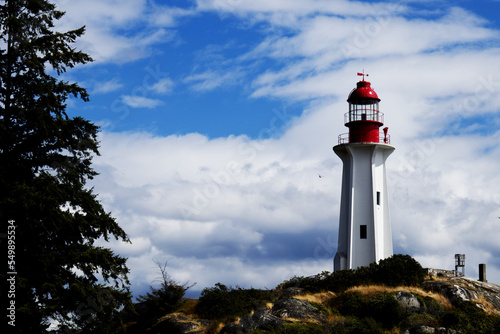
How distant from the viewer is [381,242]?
117ft

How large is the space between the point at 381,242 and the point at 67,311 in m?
20.6

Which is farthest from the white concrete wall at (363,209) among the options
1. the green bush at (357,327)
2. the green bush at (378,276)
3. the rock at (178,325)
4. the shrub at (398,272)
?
the rock at (178,325)

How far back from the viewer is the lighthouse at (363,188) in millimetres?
35438

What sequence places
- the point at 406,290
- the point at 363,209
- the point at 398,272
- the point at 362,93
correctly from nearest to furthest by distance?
the point at 406,290 → the point at 398,272 → the point at 363,209 → the point at 362,93

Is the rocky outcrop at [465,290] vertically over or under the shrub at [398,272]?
under

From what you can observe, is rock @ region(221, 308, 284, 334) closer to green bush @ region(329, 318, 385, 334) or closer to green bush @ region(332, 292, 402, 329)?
green bush @ region(329, 318, 385, 334)

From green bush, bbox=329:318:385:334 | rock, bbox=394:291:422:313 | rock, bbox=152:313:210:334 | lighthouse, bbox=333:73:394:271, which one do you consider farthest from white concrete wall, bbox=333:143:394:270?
rock, bbox=152:313:210:334

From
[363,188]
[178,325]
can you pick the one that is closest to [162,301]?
[178,325]

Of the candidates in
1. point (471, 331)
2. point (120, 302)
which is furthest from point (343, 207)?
point (120, 302)

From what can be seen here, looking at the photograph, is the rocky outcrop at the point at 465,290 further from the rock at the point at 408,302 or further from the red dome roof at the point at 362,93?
the red dome roof at the point at 362,93

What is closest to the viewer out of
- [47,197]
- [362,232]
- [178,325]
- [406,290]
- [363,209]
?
[47,197]

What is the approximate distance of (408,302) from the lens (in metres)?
26.5

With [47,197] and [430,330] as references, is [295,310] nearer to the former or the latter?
[430,330]

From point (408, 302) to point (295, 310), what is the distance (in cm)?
518
